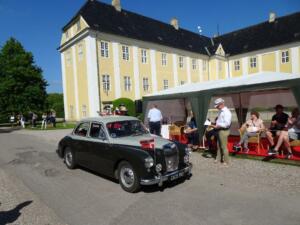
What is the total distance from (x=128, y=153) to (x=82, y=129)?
8.13 ft

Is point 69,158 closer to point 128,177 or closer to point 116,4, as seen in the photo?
point 128,177

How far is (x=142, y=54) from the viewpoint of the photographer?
35.3 metres

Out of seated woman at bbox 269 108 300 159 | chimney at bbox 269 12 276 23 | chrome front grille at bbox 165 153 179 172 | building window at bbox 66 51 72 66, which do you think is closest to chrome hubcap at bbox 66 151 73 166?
chrome front grille at bbox 165 153 179 172

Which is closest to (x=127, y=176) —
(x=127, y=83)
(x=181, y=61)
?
(x=127, y=83)

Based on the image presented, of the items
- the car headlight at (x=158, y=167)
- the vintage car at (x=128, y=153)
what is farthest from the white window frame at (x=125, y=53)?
the car headlight at (x=158, y=167)

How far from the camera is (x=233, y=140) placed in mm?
12125

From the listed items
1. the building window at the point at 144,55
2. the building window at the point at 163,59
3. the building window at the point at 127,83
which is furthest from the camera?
the building window at the point at 163,59

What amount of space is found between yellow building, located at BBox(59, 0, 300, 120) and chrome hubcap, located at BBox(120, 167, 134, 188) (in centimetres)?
2424

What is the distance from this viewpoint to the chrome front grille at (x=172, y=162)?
612 cm

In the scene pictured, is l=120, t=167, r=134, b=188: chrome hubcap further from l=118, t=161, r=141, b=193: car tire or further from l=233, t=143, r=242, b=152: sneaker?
l=233, t=143, r=242, b=152: sneaker

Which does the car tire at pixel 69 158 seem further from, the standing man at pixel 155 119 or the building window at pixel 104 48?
the building window at pixel 104 48

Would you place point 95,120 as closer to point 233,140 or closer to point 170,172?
point 170,172

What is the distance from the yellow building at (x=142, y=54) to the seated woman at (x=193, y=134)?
20.0 meters

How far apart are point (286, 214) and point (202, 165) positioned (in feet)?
13.1
